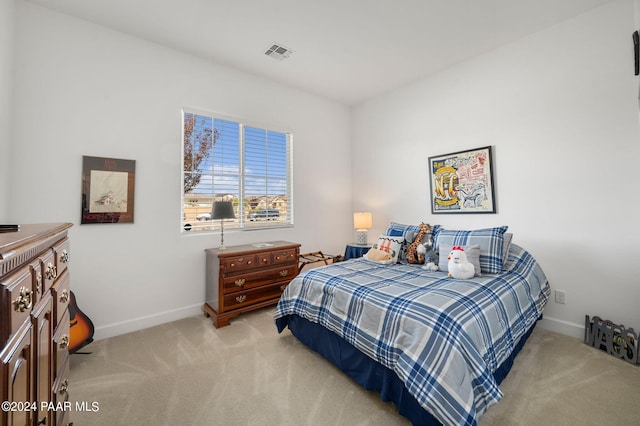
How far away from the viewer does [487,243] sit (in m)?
2.50

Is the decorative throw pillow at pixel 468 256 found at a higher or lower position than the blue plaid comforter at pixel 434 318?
higher

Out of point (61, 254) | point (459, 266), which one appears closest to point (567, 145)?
point (459, 266)

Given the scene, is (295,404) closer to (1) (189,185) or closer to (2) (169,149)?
(1) (189,185)

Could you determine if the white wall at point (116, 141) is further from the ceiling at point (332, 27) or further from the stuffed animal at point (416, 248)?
the stuffed animal at point (416, 248)

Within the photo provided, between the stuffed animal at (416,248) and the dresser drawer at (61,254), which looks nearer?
the dresser drawer at (61,254)

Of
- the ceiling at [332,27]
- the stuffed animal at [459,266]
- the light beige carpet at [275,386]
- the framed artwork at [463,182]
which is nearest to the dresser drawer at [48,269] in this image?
the light beige carpet at [275,386]

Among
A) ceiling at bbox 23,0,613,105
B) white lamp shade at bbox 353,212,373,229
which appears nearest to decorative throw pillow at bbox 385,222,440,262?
white lamp shade at bbox 353,212,373,229

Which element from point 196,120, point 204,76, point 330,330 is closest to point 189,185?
point 196,120

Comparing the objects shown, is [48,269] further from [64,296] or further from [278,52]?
[278,52]

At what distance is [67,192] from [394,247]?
10.6 ft

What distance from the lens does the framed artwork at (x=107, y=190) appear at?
8.14 feet

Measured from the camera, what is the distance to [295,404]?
1715 millimetres

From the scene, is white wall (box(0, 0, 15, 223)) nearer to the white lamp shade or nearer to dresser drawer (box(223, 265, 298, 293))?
dresser drawer (box(223, 265, 298, 293))

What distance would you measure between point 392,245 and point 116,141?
3.05m
